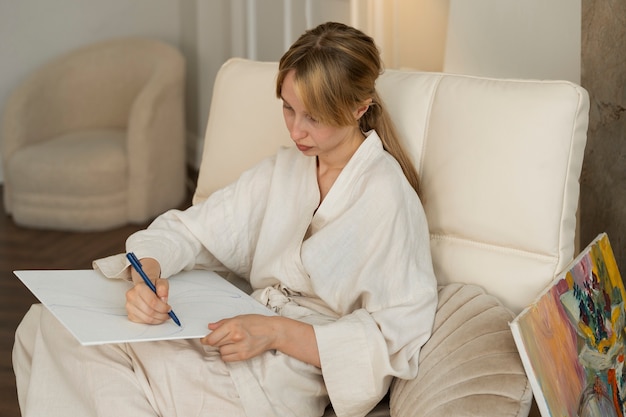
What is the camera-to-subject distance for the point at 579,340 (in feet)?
6.20

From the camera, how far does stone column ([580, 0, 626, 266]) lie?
2393 millimetres

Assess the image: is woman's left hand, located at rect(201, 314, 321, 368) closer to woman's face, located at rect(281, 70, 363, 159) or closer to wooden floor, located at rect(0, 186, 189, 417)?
woman's face, located at rect(281, 70, 363, 159)

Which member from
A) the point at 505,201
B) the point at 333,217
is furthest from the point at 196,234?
the point at 505,201

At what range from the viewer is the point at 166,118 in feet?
15.9

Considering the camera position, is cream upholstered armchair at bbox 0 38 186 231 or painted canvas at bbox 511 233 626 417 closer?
painted canvas at bbox 511 233 626 417

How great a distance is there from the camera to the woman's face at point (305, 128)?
73.4 inches

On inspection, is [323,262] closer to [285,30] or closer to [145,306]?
[145,306]

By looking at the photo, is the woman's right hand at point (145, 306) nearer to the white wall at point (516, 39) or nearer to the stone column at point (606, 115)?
the stone column at point (606, 115)

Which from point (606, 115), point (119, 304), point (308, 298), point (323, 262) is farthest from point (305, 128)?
point (606, 115)

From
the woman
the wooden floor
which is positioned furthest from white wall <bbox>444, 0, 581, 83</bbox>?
the wooden floor

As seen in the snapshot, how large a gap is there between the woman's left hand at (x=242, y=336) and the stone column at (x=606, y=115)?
3.63 feet

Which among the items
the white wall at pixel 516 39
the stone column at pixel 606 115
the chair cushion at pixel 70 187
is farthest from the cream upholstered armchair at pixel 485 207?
the chair cushion at pixel 70 187

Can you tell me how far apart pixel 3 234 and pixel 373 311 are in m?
3.13

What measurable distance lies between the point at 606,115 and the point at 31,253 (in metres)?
2.72
